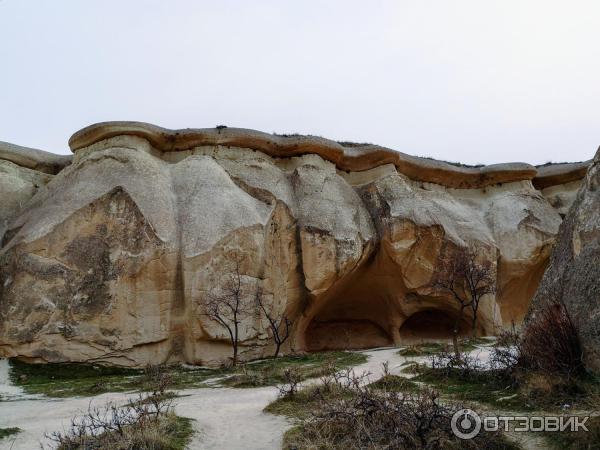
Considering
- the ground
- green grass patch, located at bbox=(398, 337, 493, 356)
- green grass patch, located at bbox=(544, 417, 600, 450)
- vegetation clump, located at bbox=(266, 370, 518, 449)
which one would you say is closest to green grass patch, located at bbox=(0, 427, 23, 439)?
the ground

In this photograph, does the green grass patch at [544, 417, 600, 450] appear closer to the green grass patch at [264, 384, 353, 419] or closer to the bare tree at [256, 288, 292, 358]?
the green grass patch at [264, 384, 353, 419]

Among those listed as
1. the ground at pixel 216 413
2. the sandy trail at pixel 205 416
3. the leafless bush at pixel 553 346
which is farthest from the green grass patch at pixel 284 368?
the leafless bush at pixel 553 346

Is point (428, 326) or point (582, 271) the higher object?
point (582, 271)

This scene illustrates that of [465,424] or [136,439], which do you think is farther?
[136,439]

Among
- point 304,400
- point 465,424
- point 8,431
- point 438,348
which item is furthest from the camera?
point 438,348

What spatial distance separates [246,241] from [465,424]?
9125 mm

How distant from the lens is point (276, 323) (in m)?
13.5

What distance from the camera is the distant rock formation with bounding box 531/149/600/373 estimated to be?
5.76 meters

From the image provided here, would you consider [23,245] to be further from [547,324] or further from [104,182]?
[547,324]

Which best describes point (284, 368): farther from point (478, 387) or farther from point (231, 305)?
point (478, 387)

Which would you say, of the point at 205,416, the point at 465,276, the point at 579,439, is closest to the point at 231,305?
the point at 205,416

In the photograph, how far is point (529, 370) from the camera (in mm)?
6246
